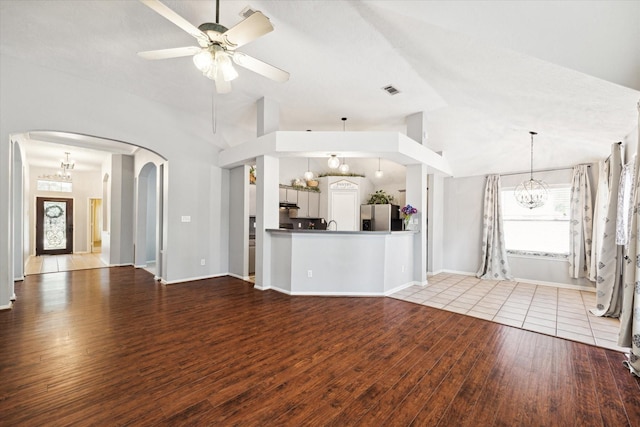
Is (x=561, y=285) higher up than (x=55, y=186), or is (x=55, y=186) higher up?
(x=55, y=186)

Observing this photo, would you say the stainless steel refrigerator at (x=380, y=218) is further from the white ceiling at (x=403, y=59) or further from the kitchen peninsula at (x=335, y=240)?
the white ceiling at (x=403, y=59)

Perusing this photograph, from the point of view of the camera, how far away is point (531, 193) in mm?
5887

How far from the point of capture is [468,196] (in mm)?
6754

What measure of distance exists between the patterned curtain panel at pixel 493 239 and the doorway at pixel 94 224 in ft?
40.8

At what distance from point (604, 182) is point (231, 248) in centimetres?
706

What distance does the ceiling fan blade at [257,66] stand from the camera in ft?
8.46

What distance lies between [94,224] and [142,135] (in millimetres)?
7856

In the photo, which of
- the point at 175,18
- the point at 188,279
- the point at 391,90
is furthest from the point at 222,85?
the point at 188,279

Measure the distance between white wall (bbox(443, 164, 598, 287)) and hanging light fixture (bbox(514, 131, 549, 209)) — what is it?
0.12m

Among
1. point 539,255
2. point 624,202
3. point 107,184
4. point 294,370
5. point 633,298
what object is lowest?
point 294,370

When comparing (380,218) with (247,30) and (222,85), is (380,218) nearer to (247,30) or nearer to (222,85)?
(222,85)

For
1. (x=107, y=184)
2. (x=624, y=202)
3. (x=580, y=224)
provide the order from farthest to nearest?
(x=107, y=184), (x=580, y=224), (x=624, y=202)

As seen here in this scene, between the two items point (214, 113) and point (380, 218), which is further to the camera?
point (380, 218)

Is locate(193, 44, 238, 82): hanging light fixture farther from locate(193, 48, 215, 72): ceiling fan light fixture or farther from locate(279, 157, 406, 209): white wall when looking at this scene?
locate(279, 157, 406, 209): white wall
